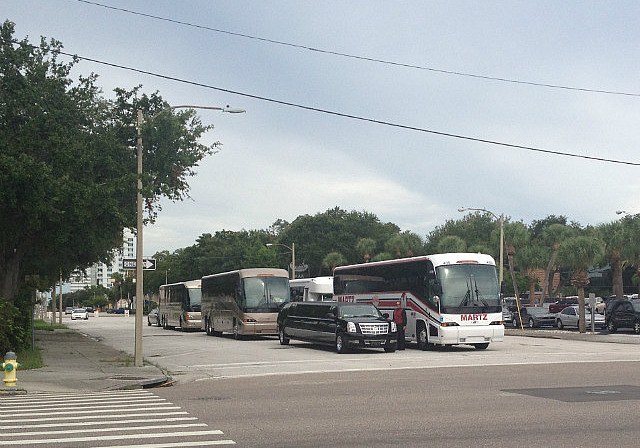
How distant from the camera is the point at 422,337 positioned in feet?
102

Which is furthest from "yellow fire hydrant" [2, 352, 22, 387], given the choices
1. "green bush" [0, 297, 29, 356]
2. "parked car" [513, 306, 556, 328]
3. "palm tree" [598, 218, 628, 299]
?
"palm tree" [598, 218, 628, 299]

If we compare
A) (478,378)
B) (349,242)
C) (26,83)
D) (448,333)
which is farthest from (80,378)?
(349,242)

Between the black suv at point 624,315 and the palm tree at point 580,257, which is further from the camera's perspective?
the palm tree at point 580,257

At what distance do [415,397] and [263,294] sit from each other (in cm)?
2501

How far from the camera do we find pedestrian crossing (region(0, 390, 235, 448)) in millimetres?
10227

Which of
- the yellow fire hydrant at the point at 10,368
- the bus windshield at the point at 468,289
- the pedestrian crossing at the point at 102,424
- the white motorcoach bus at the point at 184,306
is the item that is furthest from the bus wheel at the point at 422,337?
the white motorcoach bus at the point at 184,306

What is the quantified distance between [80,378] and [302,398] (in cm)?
794

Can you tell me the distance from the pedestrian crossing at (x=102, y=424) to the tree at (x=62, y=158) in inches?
373

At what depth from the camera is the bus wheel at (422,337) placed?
3073cm

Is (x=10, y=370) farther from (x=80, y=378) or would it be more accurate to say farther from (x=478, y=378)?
(x=478, y=378)

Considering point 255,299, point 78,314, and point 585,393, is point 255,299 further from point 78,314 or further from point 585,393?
point 78,314

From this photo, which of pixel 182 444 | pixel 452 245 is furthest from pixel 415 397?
pixel 452 245

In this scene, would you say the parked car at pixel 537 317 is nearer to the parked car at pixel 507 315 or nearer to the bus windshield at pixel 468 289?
the parked car at pixel 507 315

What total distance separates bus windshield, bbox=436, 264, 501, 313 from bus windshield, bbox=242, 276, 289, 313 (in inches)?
463
